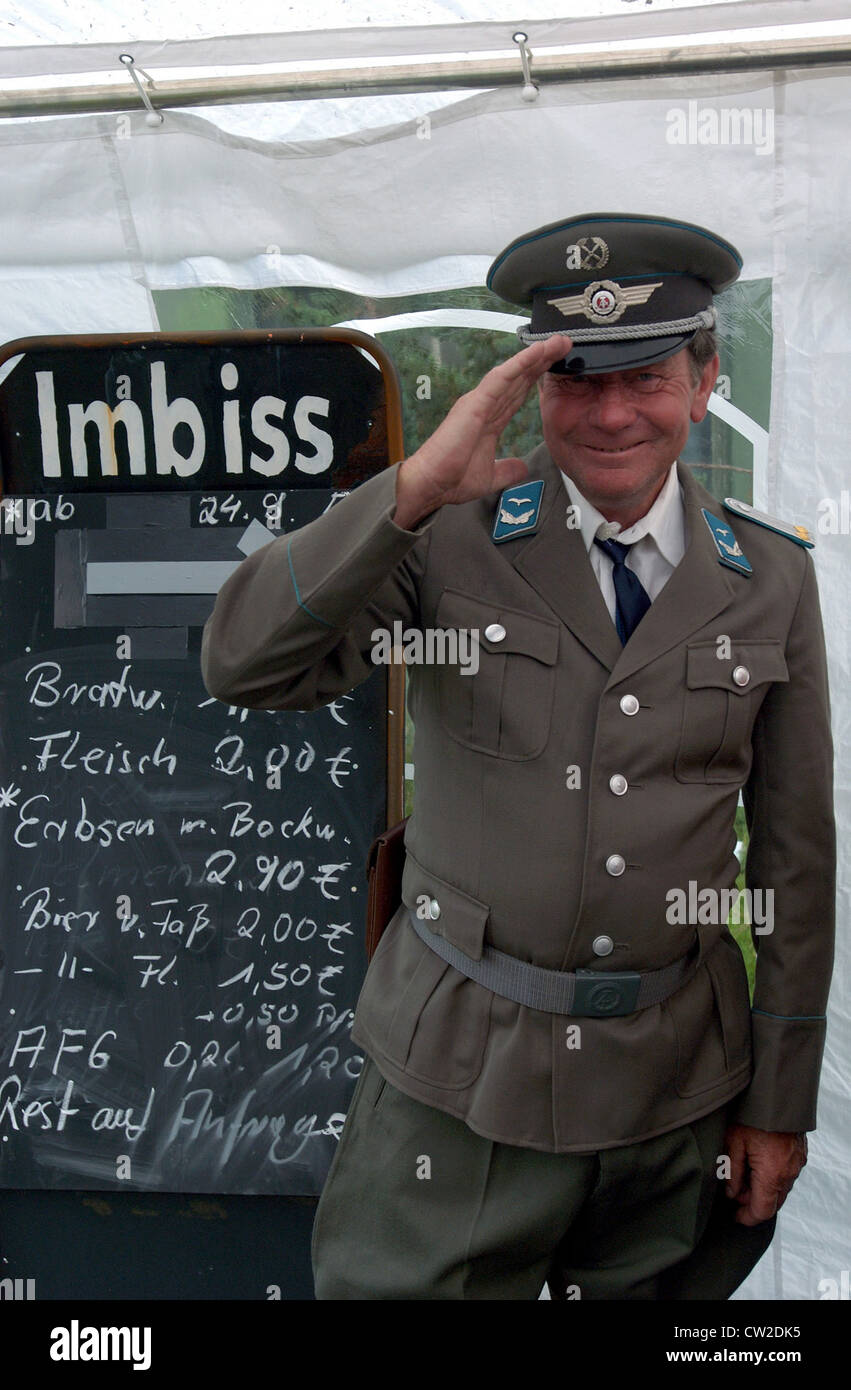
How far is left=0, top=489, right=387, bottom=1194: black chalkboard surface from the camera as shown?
239 centimetres

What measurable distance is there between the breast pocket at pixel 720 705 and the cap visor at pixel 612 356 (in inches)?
15.0

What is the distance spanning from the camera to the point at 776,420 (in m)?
2.24

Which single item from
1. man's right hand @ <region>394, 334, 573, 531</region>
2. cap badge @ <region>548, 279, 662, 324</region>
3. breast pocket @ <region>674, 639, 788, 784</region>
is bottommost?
breast pocket @ <region>674, 639, 788, 784</region>

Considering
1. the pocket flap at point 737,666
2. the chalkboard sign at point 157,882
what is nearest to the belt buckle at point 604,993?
the pocket flap at point 737,666

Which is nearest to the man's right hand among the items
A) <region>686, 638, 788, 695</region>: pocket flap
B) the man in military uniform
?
the man in military uniform

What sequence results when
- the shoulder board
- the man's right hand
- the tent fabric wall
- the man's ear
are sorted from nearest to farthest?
the man's right hand < the man's ear < the shoulder board < the tent fabric wall

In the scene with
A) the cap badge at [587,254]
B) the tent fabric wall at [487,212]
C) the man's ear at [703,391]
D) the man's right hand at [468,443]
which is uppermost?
the tent fabric wall at [487,212]

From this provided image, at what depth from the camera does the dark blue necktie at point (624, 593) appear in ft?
5.45

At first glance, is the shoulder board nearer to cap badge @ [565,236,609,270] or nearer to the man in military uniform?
the man in military uniform

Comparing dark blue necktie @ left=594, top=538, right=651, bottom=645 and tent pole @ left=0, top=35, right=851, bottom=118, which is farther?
tent pole @ left=0, top=35, right=851, bottom=118

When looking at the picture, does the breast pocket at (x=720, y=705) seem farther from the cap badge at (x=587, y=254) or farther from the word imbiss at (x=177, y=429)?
the word imbiss at (x=177, y=429)

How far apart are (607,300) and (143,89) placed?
111cm

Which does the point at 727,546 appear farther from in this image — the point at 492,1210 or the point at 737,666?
the point at 492,1210

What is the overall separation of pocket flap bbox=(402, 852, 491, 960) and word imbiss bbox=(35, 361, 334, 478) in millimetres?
→ 941
